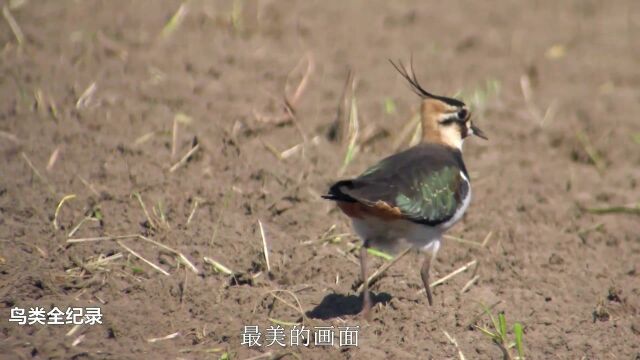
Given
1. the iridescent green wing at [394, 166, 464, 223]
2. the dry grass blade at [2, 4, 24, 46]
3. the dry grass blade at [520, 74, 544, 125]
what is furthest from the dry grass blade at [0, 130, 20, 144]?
the dry grass blade at [520, 74, 544, 125]

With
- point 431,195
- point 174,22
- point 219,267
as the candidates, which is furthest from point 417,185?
point 174,22

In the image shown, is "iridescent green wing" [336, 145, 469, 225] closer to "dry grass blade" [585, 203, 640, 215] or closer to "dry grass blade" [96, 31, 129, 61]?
"dry grass blade" [585, 203, 640, 215]

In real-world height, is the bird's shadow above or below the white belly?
below

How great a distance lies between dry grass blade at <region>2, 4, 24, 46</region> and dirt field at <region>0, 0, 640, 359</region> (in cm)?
3

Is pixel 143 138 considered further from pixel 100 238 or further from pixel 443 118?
pixel 443 118

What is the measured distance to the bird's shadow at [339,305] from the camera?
5637 millimetres

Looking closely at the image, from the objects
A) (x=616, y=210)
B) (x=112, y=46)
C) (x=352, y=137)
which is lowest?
(x=616, y=210)

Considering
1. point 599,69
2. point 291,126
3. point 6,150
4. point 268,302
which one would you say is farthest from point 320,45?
point 268,302

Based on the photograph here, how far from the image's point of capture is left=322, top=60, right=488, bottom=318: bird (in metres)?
5.59

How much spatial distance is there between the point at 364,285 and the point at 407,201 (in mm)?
505

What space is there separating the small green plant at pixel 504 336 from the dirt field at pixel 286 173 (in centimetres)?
6

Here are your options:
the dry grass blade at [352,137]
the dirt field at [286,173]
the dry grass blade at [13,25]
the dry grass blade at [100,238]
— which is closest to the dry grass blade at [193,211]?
the dirt field at [286,173]

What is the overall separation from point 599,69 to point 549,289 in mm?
3848

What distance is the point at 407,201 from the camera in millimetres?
5777
